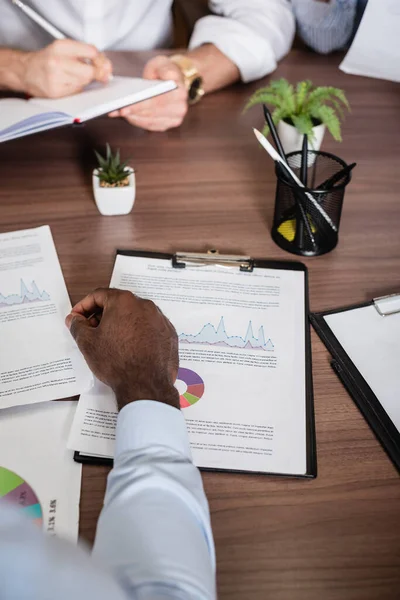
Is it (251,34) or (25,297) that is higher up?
(251,34)

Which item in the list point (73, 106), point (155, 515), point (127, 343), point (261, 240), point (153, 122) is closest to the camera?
point (155, 515)

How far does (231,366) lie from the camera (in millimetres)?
765

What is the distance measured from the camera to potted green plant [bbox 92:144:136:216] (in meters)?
1.00

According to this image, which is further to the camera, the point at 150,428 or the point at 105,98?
the point at 105,98

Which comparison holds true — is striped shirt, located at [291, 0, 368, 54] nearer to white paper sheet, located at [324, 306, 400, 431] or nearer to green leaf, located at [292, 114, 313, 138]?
green leaf, located at [292, 114, 313, 138]

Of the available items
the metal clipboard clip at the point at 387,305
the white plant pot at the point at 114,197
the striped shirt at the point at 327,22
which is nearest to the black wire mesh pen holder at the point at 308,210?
the metal clipboard clip at the point at 387,305

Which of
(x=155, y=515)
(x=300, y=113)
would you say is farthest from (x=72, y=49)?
(x=155, y=515)

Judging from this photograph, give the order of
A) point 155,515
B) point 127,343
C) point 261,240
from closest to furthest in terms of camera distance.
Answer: point 155,515 < point 127,343 < point 261,240

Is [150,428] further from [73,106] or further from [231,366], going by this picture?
[73,106]

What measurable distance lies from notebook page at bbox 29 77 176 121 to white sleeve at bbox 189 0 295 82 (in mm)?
312

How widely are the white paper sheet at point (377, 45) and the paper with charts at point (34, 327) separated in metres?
0.88

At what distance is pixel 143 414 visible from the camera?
645 mm

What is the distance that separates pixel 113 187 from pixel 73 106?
0.21 metres

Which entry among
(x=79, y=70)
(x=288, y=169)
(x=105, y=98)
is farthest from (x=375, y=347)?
(x=79, y=70)
